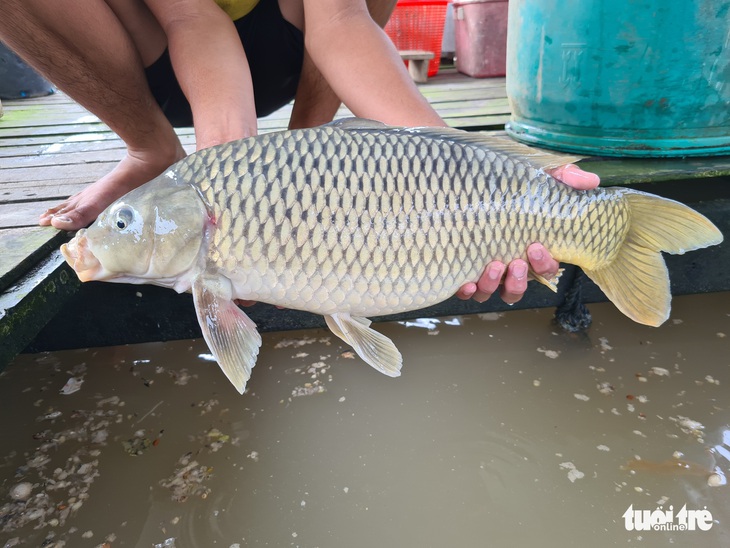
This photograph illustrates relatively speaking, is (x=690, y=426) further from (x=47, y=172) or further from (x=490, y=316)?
(x=47, y=172)

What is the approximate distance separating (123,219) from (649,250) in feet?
2.98

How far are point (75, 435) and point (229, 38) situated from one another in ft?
3.36

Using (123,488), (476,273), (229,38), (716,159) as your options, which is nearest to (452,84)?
(716,159)

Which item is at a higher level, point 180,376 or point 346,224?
point 346,224

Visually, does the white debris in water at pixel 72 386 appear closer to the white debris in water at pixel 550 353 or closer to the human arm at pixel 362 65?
the human arm at pixel 362 65

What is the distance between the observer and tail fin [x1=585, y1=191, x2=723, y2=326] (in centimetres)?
94

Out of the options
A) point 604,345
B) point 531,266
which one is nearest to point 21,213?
point 531,266

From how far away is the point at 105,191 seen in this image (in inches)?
55.3

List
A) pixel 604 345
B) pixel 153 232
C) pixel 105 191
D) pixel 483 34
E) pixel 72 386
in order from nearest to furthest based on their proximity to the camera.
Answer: pixel 153 232
pixel 105 191
pixel 72 386
pixel 604 345
pixel 483 34

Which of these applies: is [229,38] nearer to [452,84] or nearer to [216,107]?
[216,107]

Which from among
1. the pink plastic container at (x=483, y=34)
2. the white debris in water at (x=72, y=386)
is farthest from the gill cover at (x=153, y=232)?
the pink plastic container at (x=483, y=34)

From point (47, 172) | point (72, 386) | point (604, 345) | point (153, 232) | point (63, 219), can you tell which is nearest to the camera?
point (153, 232)

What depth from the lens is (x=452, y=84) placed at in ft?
11.8

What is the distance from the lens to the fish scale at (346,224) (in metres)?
0.84
